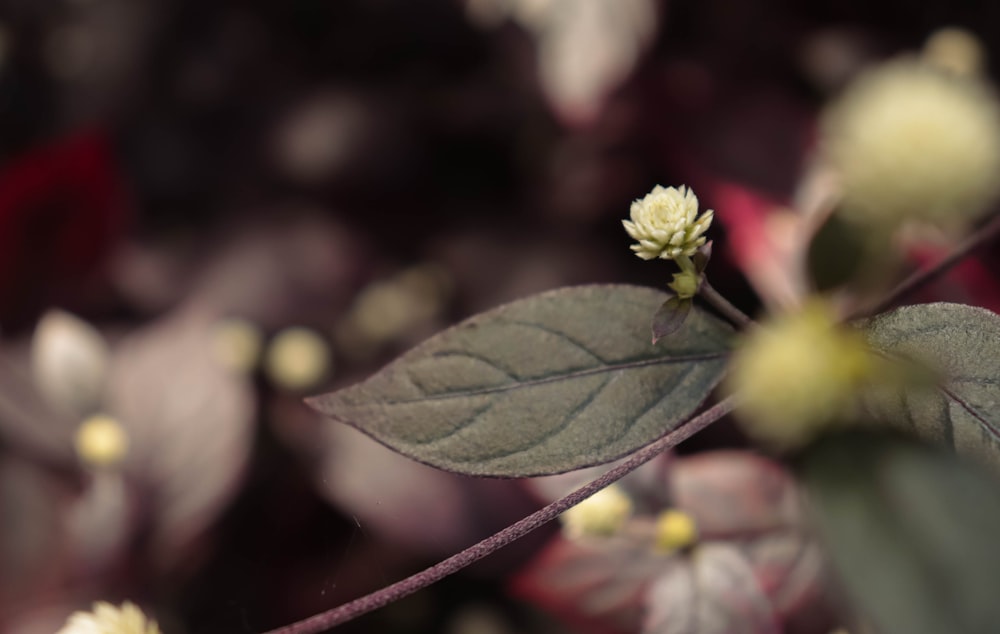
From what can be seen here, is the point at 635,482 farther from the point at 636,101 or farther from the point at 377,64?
the point at 377,64

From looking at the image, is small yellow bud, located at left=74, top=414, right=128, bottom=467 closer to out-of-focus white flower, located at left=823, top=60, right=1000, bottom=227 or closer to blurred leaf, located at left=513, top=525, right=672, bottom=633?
blurred leaf, located at left=513, top=525, right=672, bottom=633

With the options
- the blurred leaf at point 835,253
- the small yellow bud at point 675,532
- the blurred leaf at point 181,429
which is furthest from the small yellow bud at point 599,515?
the blurred leaf at point 181,429

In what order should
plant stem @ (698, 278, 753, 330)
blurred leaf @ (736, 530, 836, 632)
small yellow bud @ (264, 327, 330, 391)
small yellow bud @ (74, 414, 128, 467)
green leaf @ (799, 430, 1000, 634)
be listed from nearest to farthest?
1. green leaf @ (799, 430, 1000, 634)
2. plant stem @ (698, 278, 753, 330)
3. blurred leaf @ (736, 530, 836, 632)
4. small yellow bud @ (74, 414, 128, 467)
5. small yellow bud @ (264, 327, 330, 391)

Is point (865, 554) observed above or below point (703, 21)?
below

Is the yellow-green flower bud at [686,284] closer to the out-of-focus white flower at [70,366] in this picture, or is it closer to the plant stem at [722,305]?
the plant stem at [722,305]

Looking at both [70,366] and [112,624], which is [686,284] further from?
[70,366]

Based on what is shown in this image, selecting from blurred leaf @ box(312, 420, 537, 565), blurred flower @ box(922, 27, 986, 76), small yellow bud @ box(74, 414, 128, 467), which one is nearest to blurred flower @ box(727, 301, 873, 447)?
blurred leaf @ box(312, 420, 537, 565)

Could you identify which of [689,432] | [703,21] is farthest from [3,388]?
[703,21]
